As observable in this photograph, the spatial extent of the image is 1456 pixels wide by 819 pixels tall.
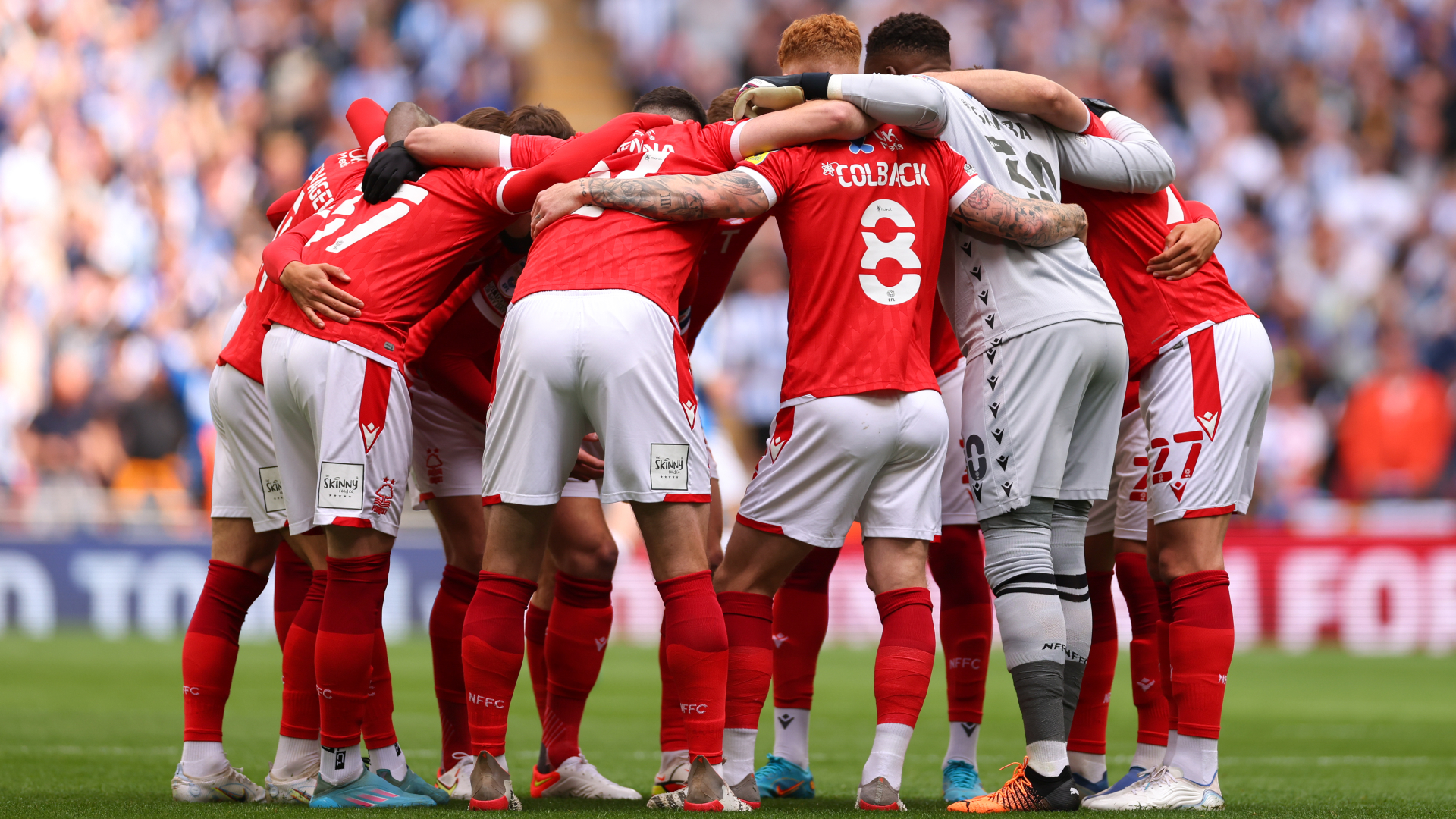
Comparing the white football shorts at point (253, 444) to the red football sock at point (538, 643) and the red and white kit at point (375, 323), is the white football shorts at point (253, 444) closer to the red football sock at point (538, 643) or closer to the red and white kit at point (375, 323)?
the red and white kit at point (375, 323)

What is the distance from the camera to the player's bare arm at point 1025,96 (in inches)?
200

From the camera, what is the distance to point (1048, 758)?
4.78 m

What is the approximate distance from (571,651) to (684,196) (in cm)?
182

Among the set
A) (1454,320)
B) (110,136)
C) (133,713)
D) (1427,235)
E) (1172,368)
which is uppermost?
(110,136)

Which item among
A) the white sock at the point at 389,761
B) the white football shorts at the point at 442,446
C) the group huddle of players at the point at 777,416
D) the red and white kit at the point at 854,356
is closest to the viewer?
the group huddle of players at the point at 777,416

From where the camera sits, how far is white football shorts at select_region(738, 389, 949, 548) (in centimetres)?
472

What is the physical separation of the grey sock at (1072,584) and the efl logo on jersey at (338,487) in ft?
7.49

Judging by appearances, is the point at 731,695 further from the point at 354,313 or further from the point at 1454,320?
the point at 1454,320

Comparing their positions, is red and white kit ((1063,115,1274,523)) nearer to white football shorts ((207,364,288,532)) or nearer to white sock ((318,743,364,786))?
white sock ((318,743,364,786))

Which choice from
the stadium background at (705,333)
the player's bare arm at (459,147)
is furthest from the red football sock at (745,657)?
the stadium background at (705,333)

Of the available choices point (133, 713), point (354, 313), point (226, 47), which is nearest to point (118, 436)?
point (226, 47)

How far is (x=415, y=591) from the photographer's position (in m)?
14.5

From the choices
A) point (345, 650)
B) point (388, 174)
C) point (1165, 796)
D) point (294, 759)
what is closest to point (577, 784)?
point (294, 759)

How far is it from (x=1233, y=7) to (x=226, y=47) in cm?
1358
